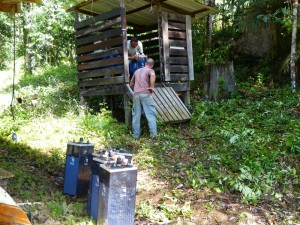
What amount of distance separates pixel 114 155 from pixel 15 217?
1.98 metres

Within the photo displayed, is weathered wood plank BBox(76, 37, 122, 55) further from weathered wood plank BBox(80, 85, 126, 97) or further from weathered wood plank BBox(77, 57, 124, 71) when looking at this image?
weathered wood plank BBox(80, 85, 126, 97)

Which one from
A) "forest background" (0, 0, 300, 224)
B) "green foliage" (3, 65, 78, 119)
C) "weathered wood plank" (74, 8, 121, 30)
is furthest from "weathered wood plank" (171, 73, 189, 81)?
"green foliage" (3, 65, 78, 119)

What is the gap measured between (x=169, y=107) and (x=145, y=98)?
1203 mm

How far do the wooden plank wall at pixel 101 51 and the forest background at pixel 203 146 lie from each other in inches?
39.9

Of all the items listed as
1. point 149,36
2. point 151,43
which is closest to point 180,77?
point 151,43

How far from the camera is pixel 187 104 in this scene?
10109 millimetres

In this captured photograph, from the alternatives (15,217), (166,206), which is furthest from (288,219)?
(15,217)

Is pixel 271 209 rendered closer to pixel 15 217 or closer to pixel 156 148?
pixel 156 148

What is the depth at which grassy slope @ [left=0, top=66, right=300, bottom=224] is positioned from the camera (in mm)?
4589

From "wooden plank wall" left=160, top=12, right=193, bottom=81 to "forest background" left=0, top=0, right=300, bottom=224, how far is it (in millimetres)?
1117

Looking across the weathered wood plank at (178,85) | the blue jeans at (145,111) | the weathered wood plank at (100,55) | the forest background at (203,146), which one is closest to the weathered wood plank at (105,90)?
the forest background at (203,146)

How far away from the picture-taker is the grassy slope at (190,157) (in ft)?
15.1

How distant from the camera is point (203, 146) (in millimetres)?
7047

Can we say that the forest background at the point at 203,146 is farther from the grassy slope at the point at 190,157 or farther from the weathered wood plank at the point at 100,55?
the weathered wood plank at the point at 100,55
